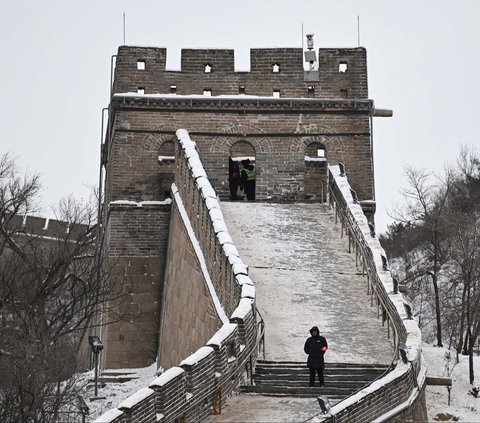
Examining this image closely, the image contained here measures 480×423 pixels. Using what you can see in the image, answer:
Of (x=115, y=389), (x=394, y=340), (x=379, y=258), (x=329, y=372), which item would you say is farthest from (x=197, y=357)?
(x=115, y=389)

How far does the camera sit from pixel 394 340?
2369 cm

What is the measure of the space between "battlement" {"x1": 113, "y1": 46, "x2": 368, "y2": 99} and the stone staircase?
14.3 metres

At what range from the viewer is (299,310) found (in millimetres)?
25031

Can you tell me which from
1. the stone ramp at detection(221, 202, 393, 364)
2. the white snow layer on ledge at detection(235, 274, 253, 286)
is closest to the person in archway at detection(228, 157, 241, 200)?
the stone ramp at detection(221, 202, 393, 364)

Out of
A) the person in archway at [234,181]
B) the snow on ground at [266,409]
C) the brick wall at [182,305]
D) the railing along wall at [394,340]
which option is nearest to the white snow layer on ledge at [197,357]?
the snow on ground at [266,409]

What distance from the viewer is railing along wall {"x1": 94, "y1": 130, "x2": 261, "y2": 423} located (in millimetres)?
18719

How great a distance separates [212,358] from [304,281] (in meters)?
6.76

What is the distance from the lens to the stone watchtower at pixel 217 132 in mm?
34656

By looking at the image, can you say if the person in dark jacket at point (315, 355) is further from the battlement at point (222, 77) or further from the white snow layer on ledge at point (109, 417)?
the battlement at point (222, 77)

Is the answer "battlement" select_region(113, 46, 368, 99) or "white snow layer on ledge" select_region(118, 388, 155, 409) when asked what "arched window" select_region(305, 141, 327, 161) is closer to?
"battlement" select_region(113, 46, 368, 99)

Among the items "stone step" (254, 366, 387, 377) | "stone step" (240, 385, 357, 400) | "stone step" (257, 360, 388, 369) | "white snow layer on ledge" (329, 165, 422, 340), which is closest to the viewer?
"stone step" (240, 385, 357, 400)

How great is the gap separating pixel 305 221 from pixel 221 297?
582cm

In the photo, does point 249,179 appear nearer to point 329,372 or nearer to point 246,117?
point 246,117

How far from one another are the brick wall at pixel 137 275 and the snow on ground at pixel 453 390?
267 inches
